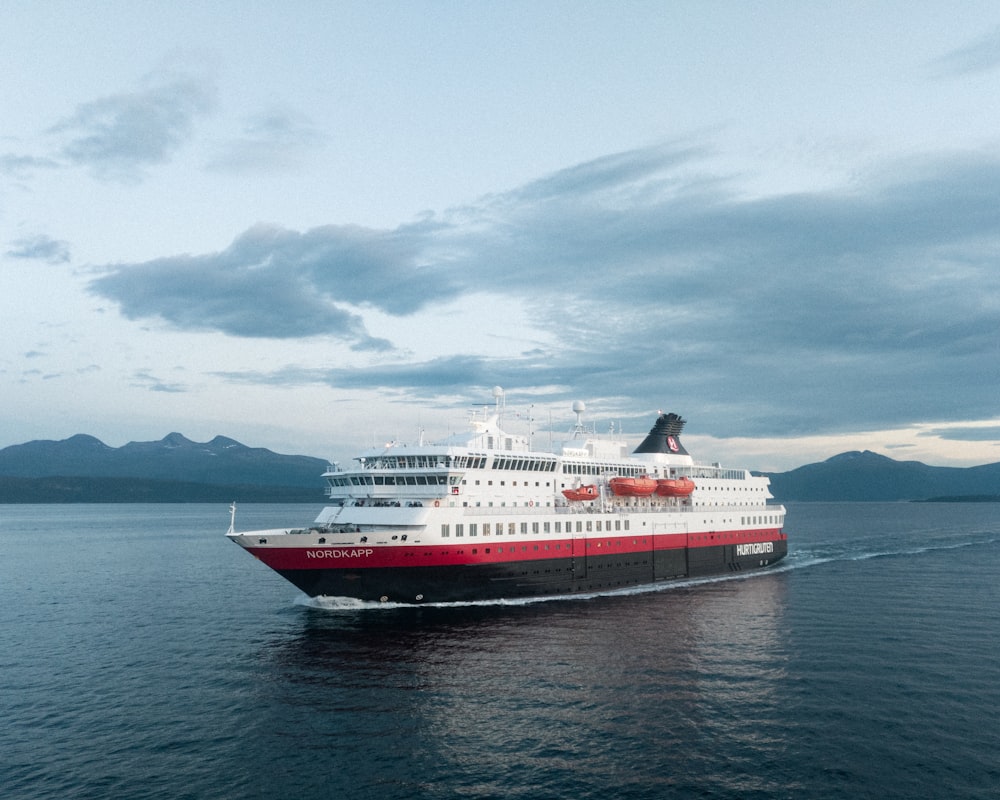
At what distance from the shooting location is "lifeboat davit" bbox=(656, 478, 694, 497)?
2426 inches

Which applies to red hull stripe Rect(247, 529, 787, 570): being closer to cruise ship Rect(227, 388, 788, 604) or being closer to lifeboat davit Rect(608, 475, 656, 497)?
cruise ship Rect(227, 388, 788, 604)

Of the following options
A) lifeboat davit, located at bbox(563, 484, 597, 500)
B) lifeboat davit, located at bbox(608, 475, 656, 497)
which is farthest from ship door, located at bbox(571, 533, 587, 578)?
lifeboat davit, located at bbox(608, 475, 656, 497)

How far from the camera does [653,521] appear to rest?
59.4m

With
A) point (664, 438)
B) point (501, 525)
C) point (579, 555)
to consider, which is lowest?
point (579, 555)

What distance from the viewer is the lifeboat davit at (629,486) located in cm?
5834

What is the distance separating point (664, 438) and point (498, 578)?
2943 cm

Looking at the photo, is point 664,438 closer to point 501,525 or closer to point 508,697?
point 501,525

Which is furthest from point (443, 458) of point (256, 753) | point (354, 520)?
point (256, 753)

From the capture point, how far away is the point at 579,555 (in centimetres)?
5259

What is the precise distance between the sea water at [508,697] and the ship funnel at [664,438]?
18.7 meters

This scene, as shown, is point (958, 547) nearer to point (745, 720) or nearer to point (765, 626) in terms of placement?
point (765, 626)

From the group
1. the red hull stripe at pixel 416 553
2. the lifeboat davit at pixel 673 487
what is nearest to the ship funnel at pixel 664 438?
the lifeboat davit at pixel 673 487

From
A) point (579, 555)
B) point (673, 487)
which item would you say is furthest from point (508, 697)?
point (673, 487)

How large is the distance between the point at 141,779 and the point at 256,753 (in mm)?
3543
